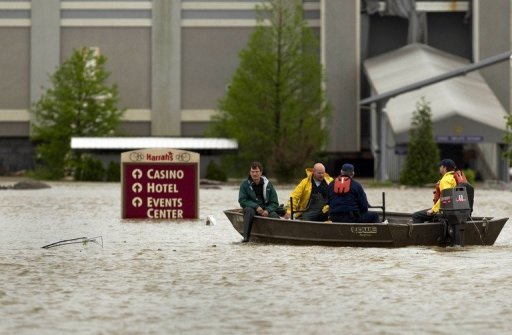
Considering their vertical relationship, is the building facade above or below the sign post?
above

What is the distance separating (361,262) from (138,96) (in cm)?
6783

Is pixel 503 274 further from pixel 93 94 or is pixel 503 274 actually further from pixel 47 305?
pixel 93 94

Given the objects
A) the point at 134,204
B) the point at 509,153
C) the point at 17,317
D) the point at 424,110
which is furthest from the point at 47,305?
the point at 424,110

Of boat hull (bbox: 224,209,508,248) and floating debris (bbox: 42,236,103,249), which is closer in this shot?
boat hull (bbox: 224,209,508,248)

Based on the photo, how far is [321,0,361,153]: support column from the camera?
3282 inches

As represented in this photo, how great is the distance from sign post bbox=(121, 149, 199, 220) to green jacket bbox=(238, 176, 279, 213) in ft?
24.4

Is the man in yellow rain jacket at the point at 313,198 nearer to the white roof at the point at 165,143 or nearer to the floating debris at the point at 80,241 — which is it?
the floating debris at the point at 80,241

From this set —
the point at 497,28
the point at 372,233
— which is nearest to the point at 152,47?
the point at 497,28

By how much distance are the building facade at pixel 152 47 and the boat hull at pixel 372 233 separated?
2458 inches

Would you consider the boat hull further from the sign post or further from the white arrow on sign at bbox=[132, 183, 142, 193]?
the white arrow on sign at bbox=[132, 183, 142, 193]

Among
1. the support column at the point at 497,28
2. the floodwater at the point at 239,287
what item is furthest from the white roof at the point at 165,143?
the floodwater at the point at 239,287

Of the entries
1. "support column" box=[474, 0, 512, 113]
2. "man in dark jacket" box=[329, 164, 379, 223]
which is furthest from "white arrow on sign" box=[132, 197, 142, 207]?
"support column" box=[474, 0, 512, 113]

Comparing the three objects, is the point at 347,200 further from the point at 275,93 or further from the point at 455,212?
the point at 275,93

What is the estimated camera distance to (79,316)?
12703 millimetres
